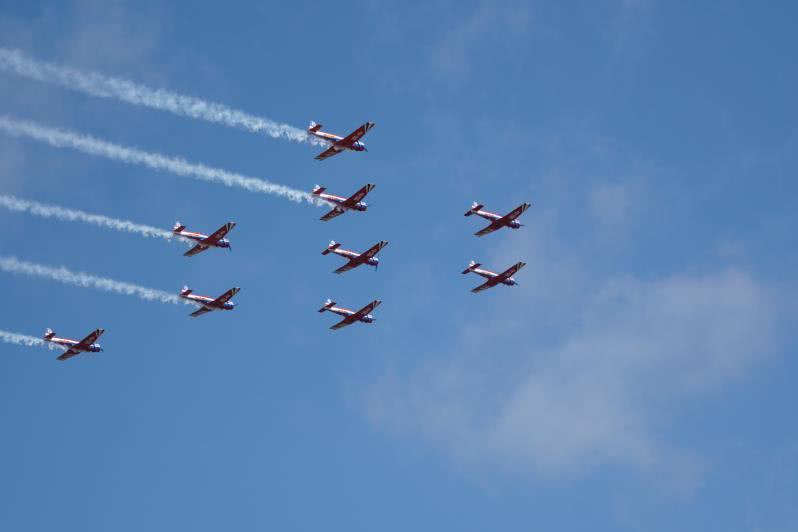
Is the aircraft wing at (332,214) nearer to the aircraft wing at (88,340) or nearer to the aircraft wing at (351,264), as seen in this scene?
the aircraft wing at (351,264)

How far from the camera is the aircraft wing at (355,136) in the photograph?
94.5 metres

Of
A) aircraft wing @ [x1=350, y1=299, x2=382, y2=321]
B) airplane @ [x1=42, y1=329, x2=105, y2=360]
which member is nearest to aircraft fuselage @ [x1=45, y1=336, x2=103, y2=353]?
airplane @ [x1=42, y1=329, x2=105, y2=360]

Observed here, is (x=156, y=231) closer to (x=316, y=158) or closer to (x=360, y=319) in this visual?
(x=316, y=158)

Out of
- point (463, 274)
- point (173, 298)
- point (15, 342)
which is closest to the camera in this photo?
point (15, 342)

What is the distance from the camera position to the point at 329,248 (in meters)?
101

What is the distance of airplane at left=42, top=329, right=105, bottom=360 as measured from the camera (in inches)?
3853

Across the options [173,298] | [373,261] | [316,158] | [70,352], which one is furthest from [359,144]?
[70,352]

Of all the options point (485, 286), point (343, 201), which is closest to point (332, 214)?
point (343, 201)

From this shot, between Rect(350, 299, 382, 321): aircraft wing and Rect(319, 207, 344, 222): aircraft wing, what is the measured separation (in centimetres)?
927

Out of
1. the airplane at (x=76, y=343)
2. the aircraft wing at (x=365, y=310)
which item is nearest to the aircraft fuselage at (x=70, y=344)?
the airplane at (x=76, y=343)

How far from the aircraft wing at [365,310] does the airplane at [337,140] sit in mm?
14085

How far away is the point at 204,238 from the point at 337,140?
A: 11333 millimetres

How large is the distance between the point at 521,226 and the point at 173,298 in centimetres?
2569

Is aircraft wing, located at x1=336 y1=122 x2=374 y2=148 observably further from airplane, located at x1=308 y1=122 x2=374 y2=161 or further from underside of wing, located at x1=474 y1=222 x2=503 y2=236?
underside of wing, located at x1=474 y1=222 x2=503 y2=236
